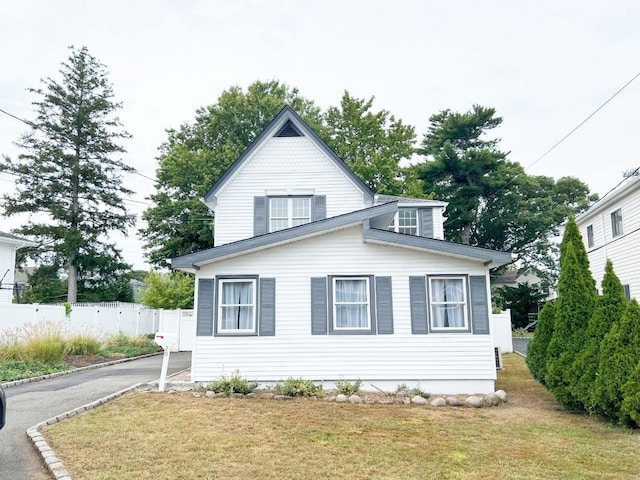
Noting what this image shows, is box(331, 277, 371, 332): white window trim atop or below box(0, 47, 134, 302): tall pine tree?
below

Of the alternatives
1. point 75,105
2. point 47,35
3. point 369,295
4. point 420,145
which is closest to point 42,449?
point 369,295

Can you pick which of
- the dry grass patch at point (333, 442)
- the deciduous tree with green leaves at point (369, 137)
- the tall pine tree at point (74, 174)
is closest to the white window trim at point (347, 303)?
the dry grass patch at point (333, 442)

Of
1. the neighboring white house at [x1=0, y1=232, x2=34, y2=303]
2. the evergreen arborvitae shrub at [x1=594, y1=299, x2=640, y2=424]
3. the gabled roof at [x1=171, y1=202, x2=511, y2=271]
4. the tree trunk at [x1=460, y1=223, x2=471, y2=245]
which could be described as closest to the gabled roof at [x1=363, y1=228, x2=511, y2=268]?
the gabled roof at [x1=171, y1=202, x2=511, y2=271]

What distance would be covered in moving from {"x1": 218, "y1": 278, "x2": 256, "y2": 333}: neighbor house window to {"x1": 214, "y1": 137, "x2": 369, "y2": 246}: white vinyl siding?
3.59m

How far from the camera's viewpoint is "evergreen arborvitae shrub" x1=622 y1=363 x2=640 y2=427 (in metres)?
6.77

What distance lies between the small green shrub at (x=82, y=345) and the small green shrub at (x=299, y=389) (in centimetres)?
922

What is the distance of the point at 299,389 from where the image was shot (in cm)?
983

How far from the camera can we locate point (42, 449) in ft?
19.1

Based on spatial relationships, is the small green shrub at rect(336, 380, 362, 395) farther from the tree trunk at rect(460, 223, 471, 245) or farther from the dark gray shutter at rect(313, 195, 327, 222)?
the tree trunk at rect(460, 223, 471, 245)

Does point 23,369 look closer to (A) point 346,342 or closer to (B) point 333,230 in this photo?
(A) point 346,342

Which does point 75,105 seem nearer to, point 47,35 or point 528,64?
point 47,35

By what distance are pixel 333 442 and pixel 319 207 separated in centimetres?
900

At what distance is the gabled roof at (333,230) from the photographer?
1030 centimetres

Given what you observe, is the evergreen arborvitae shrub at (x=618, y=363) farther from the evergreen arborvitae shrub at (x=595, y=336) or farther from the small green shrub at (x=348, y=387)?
the small green shrub at (x=348, y=387)
